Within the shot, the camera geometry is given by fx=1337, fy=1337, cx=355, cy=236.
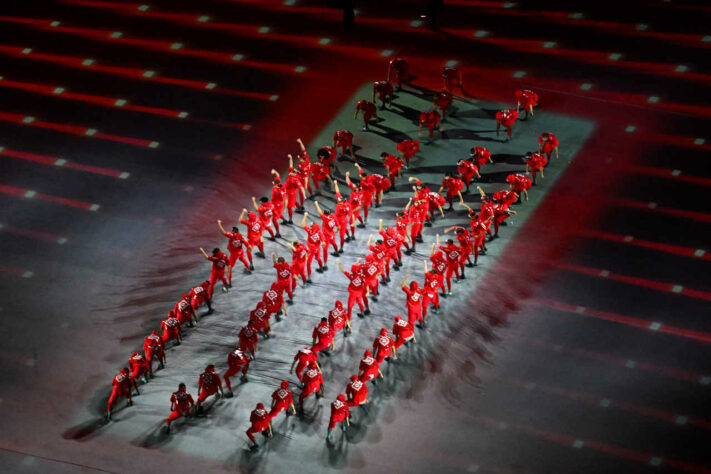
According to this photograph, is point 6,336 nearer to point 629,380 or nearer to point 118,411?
point 118,411

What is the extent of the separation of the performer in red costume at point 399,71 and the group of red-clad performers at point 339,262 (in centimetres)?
78

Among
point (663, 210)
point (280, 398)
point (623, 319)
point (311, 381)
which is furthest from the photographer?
point (663, 210)

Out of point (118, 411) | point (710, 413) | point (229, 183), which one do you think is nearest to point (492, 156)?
point (229, 183)

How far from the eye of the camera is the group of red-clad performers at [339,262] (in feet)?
66.6

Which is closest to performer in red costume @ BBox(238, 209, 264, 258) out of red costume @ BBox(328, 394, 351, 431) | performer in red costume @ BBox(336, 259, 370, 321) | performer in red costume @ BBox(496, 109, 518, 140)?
performer in red costume @ BBox(336, 259, 370, 321)

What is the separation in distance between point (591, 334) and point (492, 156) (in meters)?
4.98

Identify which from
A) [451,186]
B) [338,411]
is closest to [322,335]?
[338,411]

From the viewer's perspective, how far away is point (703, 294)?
2202cm

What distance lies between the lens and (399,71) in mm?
26578

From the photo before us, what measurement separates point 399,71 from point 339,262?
5.52m

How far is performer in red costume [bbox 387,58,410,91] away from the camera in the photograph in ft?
86.9

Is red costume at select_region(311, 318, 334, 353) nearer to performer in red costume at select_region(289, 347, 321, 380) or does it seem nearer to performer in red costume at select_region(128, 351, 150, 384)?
performer in red costume at select_region(289, 347, 321, 380)

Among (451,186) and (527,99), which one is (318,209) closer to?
(451,186)

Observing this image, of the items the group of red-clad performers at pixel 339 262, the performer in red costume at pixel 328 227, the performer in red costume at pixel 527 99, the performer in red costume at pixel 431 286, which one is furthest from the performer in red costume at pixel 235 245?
the performer in red costume at pixel 527 99
